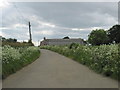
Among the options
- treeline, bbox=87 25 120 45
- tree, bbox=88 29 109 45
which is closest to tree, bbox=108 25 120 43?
treeline, bbox=87 25 120 45

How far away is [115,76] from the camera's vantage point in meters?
11.1

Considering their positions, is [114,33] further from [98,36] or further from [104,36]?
[98,36]

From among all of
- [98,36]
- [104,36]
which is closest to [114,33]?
[104,36]

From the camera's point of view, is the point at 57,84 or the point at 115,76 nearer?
the point at 57,84

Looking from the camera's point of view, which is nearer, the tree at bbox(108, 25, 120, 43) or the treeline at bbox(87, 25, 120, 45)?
the tree at bbox(108, 25, 120, 43)

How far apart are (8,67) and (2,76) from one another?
1812 millimetres

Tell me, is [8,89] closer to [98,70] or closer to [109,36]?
[98,70]

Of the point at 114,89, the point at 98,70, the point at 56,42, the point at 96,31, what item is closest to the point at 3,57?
the point at 98,70

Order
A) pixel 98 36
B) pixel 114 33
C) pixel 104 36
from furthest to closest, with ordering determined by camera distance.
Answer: pixel 98 36, pixel 104 36, pixel 114 33

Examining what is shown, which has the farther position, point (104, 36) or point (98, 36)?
point (98, 36)

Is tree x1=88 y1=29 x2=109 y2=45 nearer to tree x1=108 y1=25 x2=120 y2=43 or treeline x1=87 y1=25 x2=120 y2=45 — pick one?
treeline x1=87 y1=25 x2=120 y2=45

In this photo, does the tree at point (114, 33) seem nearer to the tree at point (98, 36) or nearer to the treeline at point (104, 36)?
the treeline at point (104, 36)

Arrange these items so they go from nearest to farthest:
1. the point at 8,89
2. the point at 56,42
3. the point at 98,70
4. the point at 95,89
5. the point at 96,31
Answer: the point at 95,89
the point at 8,89
the point at 98,70
the point at 96,31
the point at 56,42

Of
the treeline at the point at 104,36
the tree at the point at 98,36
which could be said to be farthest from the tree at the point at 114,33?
the tree at the point at 98,36
